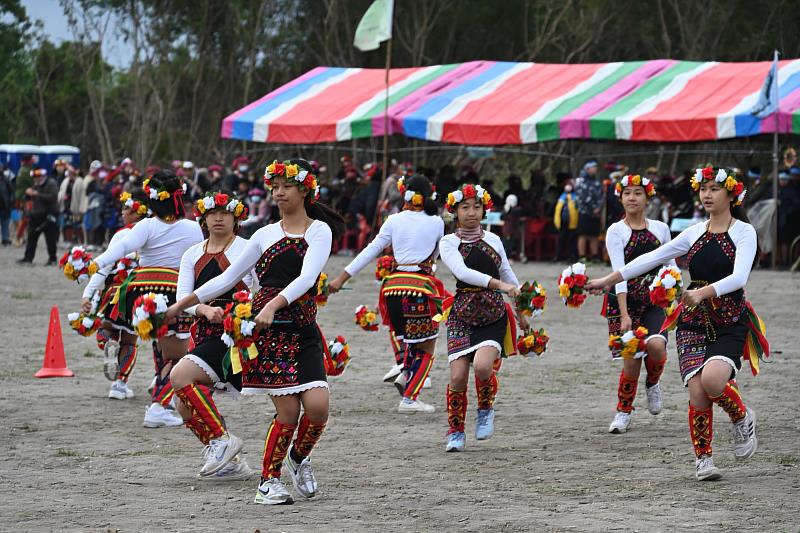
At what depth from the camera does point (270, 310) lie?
23.2 feet

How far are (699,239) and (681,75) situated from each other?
17.4 metres

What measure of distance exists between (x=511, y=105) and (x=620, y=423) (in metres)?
16.6

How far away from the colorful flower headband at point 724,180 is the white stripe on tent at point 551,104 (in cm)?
1620

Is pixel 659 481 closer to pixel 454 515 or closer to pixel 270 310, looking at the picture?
pixel 454 515

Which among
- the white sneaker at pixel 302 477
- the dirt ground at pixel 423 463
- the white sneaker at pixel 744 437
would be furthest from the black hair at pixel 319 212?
the white sneaker at pixel 744 437

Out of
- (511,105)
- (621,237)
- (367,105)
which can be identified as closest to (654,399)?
(621,237)

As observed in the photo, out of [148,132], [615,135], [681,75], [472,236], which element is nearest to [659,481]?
[472,236]

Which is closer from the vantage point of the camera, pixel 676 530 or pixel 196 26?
pixel 676 530

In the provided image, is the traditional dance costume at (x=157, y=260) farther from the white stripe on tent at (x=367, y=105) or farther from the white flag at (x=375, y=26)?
the white stripe on tent at (x=367, y=105)

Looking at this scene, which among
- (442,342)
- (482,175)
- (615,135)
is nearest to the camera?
(442,342)

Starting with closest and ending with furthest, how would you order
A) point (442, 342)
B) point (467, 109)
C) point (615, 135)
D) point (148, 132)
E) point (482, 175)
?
point (442, 342), point (615, 135), point (467, 109), point (482, 175), point (148, 132)

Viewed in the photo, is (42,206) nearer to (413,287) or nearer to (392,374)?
(392,374)

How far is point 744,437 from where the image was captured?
8258 mm

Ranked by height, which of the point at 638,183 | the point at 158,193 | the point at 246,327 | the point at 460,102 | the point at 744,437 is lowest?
the point at 744,437
